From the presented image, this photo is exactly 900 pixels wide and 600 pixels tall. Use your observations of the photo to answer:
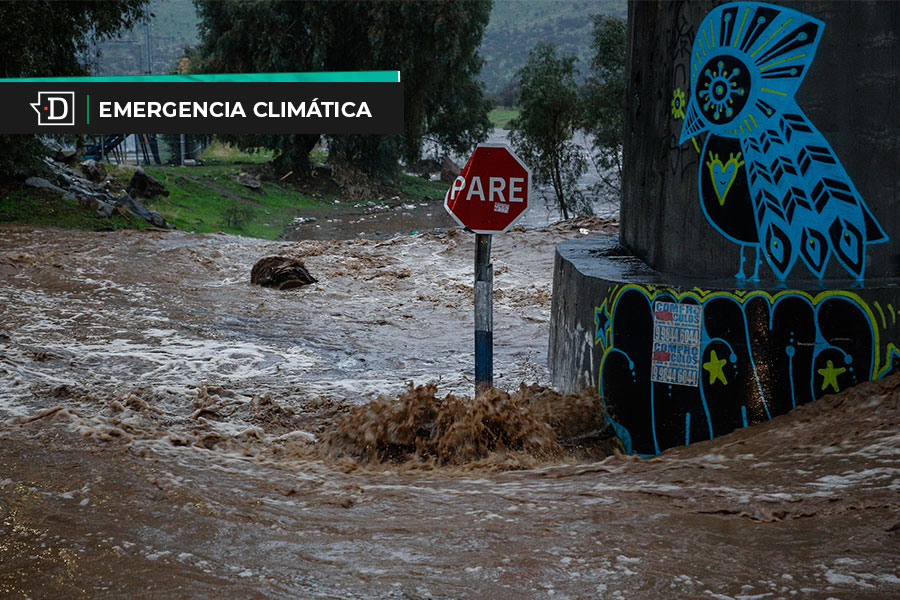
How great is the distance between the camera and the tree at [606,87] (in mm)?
31812

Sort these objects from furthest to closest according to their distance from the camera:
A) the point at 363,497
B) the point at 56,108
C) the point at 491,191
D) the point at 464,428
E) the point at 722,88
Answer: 1. the point at 56,108
2. the point at 491,191
3. the point at 464,428
4. the point at 722,88
5. the point at 363,497

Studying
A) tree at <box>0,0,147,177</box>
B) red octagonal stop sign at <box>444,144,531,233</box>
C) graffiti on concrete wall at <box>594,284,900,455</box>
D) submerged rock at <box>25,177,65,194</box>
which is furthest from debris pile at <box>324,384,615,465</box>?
submerged rock at <box>25,177,65,194</box>

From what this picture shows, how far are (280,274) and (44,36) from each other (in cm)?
993

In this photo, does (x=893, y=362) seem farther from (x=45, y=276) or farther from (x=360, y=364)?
(x=45, y=276)

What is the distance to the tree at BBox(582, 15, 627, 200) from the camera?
31.8 m

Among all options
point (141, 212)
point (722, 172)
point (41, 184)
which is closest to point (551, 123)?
point (141, 212)

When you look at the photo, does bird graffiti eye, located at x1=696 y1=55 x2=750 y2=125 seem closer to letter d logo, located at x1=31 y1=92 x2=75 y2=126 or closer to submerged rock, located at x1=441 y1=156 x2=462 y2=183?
letter d logo, located at x1=31 y1=92 x2=75 y2=126

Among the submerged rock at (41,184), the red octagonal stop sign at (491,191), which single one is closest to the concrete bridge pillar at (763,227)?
the red octagonal stop sign at (491,191)

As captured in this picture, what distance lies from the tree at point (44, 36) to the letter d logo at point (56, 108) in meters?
0.54

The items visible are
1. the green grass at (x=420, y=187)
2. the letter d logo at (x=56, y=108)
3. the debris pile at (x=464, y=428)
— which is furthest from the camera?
the green grass at (x=420, y=187)

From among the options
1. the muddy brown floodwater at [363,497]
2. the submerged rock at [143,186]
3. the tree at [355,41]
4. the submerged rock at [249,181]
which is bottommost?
the muddy brown floodwater at [363,497]

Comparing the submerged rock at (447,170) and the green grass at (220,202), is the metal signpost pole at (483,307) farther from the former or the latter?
the submerged rock at (447,170)

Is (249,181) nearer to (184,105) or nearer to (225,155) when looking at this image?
(225,155)

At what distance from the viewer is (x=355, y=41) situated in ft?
122
